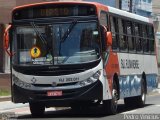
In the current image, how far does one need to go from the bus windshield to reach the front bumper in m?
0.85

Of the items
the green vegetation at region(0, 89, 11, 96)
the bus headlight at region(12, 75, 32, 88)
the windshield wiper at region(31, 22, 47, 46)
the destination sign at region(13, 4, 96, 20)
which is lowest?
the green vegetation at region(0, 89, 11, 96)

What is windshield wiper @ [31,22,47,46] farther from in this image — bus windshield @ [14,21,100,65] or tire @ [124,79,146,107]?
tire @ [124,79,146,107]

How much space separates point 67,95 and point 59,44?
1610 millimetres

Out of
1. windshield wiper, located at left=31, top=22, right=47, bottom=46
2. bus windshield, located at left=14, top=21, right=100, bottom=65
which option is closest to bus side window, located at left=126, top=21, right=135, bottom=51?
bus windshield, located at left=14, top=21, right=100, bottom=65

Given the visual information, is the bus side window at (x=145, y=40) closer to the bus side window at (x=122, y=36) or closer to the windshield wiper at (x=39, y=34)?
the bus side window at (x=122, y=36)

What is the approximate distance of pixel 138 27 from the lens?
2452 cm

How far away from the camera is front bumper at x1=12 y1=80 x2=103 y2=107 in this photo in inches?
730

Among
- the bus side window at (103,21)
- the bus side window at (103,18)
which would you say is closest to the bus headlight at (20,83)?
the bus side window at (103,21)

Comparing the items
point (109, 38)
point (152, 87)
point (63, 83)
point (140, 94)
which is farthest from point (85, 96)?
point (152, 87)

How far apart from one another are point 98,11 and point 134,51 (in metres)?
4.84

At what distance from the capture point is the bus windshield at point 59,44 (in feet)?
61.5

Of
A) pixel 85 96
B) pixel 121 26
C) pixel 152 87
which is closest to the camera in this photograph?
pixel 85 96

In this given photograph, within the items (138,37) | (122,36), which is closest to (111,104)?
(122,36)

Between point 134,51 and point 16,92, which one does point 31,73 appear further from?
point 134,51
